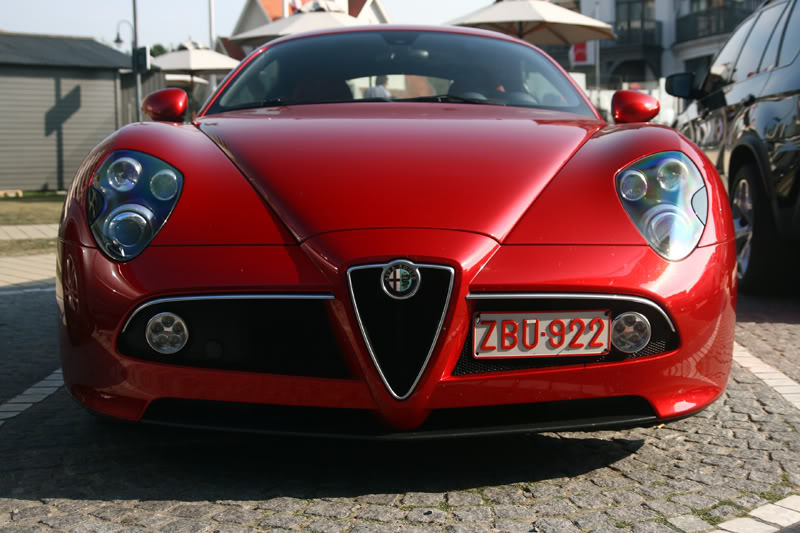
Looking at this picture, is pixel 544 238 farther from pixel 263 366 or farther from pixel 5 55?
pixel 5 55

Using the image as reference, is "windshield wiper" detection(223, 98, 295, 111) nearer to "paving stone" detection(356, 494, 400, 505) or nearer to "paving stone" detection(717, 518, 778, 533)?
"paving stone" detection(356, 494, 400, 505)

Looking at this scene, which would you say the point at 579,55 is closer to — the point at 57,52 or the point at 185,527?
the point at 57,52

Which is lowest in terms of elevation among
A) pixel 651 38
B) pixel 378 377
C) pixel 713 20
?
pixel 378 377

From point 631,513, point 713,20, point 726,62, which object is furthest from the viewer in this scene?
point 713,20

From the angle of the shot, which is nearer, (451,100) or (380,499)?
(380,499)

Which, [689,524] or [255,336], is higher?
[255,336]

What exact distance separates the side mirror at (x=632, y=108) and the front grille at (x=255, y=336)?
1868mm

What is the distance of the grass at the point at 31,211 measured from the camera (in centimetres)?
1248

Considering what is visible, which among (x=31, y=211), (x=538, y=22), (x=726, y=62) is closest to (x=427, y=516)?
(x=726, y=62)

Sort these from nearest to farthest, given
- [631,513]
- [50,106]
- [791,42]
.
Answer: [631,513]
[791,42]
[50,106]

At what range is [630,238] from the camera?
8.72 ft

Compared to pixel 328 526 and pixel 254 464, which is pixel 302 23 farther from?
pixel 328 526

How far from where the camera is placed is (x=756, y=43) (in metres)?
6.33

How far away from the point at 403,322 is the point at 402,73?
204 cm
